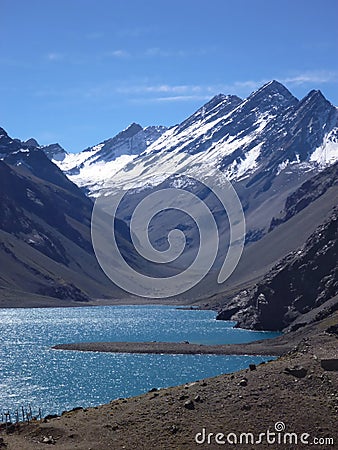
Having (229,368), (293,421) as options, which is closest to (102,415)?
(293,421)

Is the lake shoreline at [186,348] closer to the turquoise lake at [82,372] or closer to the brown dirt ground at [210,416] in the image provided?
the turquoise lake at [82,372]

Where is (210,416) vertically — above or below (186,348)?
above

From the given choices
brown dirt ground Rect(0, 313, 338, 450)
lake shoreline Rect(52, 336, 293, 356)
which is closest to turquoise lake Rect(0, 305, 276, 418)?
lake shoreline Rect(52, 336, 293, 356)

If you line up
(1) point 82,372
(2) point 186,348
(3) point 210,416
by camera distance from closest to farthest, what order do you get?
(3) point 210,416, (1) point 82,372, (2) point 186,348

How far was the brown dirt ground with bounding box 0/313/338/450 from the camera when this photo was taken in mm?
46594

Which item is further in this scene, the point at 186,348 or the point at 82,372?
the point at 186,348

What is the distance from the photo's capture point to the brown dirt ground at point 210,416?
46.6m

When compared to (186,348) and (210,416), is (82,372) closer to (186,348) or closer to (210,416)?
(186,348)

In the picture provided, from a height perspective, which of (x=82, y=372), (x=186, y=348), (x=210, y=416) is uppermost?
(x=210, y=416)

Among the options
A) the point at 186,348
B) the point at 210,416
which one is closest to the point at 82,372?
the point at 186,348

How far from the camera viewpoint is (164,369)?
124875 mm

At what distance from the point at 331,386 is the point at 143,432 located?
1452 cm

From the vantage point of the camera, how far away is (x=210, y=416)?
49.5 metres

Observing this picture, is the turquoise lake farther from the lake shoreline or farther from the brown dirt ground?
the brown dirt ground
